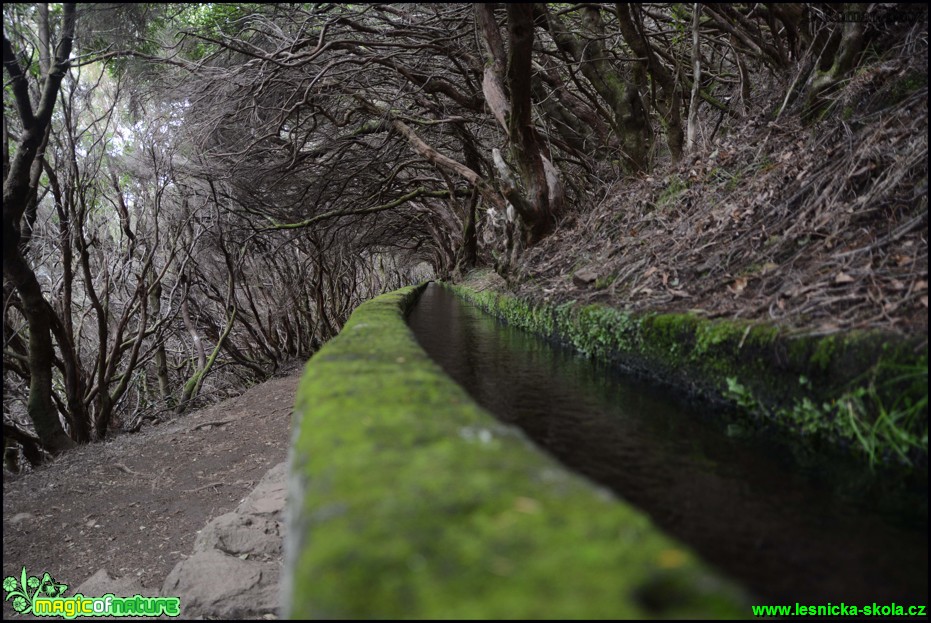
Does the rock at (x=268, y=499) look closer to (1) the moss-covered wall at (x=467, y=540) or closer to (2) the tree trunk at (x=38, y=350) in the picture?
(1) the moss-covered wall at (x=467, y=540)

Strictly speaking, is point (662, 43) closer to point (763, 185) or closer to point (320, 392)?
point (763, 185)

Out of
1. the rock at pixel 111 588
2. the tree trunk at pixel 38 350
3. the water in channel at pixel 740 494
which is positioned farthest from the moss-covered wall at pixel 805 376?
the tree trunk at pixel 38 350

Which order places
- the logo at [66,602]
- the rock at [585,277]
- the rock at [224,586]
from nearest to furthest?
the rock at [224,586]
the logo at [66,602]
the rock at [585,277]

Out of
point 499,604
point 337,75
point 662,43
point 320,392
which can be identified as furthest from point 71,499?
point 662,43

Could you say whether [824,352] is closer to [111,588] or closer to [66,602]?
[111,588]

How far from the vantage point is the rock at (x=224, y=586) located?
2510 mm

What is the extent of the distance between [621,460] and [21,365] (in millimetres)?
7613

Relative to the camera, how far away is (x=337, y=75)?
8859 millimetres

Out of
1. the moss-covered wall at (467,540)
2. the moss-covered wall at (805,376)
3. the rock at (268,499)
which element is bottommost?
the rock at (268,499)

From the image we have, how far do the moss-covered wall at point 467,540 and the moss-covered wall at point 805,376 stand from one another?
156 centimetres

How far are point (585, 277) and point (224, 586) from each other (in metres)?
4.06

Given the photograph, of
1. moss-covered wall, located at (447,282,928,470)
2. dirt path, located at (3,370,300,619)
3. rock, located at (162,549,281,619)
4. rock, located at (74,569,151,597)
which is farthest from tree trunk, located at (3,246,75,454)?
moss-covered wall, located at (447,282,928,470)

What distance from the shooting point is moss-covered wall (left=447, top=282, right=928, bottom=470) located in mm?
1948

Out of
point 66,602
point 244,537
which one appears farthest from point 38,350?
point 244,537
